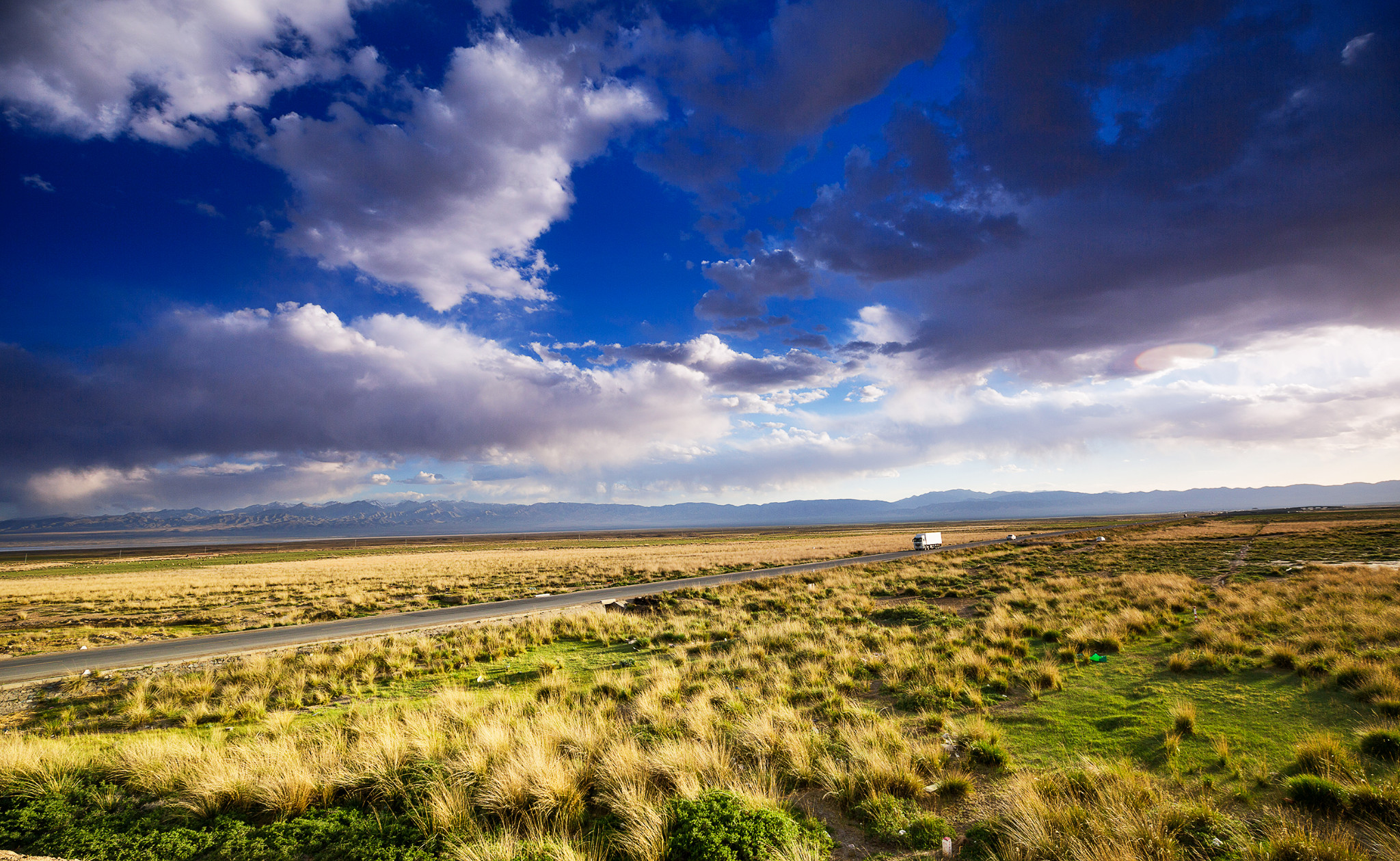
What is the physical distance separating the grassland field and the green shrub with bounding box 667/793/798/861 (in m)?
0.03

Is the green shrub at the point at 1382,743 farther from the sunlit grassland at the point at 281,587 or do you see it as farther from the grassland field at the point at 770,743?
the sunlit grassland at the point at 281,587

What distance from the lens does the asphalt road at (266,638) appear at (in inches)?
622

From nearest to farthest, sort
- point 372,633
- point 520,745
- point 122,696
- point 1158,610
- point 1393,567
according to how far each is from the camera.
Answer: point 520,745 → point 122,696 → point 1158,610 → point 372,633 → point 1393,567

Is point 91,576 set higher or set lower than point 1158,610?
lower

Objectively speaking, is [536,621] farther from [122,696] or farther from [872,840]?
[872,840]

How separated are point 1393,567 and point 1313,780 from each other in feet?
97.4

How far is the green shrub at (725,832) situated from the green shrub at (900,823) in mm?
1012

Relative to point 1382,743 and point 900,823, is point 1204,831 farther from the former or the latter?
point 1382,743

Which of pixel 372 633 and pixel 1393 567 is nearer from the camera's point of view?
pixel 372 633

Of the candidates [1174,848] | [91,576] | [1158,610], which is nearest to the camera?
[1174,848]

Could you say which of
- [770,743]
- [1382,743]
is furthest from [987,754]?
[1382,743]

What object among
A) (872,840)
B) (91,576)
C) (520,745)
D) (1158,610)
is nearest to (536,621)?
(520,745)

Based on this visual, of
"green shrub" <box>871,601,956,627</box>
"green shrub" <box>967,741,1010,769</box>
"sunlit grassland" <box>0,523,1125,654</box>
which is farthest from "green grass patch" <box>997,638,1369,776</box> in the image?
"sunlit grassland" <box>0,523,1125,654</box>

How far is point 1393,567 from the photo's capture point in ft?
76.7
